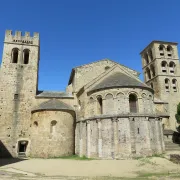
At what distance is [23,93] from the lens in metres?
24.7

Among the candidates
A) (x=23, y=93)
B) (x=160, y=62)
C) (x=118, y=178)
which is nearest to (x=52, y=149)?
(x=23, y=93)

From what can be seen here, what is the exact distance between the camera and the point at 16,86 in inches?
974

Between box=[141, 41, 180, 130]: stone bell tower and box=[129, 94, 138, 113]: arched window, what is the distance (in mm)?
13641

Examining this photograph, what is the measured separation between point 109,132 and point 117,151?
206cm

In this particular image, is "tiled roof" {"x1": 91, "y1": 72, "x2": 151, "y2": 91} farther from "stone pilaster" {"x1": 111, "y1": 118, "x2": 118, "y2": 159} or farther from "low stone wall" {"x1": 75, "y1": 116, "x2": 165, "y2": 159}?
"stone pilaster" {"x1": 111, "y1": 118, "x2": 118, "y2": 159}

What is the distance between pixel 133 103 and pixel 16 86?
15630mm

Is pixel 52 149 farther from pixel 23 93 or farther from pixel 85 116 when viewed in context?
pixel 23 93

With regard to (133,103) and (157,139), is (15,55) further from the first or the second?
(157,139)

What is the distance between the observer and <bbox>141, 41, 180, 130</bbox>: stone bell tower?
33.9 m

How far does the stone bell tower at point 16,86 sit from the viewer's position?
74.9ft

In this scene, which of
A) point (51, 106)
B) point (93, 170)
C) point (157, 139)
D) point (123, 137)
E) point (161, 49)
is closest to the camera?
point (93, 170)

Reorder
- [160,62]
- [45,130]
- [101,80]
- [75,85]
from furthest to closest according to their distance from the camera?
[160,62]
[75,85]
[101,80]
[45,130]

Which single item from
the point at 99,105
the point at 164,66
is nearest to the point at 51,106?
the point at 99,105

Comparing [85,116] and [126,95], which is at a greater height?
[126,95]
